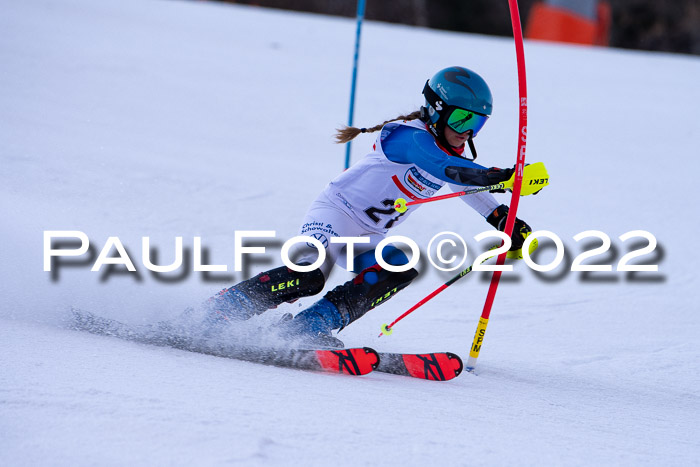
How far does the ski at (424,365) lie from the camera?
3383 mm

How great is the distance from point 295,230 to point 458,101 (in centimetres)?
329

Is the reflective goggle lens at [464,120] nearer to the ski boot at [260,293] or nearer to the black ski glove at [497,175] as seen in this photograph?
the black ski glove at [497,175]

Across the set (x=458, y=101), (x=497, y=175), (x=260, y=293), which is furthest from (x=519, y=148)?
(x=260, y=293)

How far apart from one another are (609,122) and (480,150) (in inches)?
98.5

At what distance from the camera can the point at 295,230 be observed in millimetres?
6410

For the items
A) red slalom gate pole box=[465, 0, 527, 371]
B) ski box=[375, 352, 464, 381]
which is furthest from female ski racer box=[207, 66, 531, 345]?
ski box=[375, 352, 464, 381]

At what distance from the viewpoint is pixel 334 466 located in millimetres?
2039

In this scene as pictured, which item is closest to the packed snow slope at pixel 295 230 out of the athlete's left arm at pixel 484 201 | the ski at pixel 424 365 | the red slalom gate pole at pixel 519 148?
the ski at pixel 424 365

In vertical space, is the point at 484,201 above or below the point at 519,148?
below

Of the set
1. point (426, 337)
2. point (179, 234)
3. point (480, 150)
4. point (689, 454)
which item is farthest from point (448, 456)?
point (480, 150)

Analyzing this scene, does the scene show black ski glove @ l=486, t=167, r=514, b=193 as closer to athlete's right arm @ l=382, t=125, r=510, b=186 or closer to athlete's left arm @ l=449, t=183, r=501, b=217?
athlete's right arm @ l=382, t=125, r=510, b=186

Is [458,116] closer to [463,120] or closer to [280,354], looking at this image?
[463,120]

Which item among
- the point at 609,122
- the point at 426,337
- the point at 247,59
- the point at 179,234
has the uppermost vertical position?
the point at 247,59

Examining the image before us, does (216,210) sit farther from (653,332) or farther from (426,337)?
(653,332)
